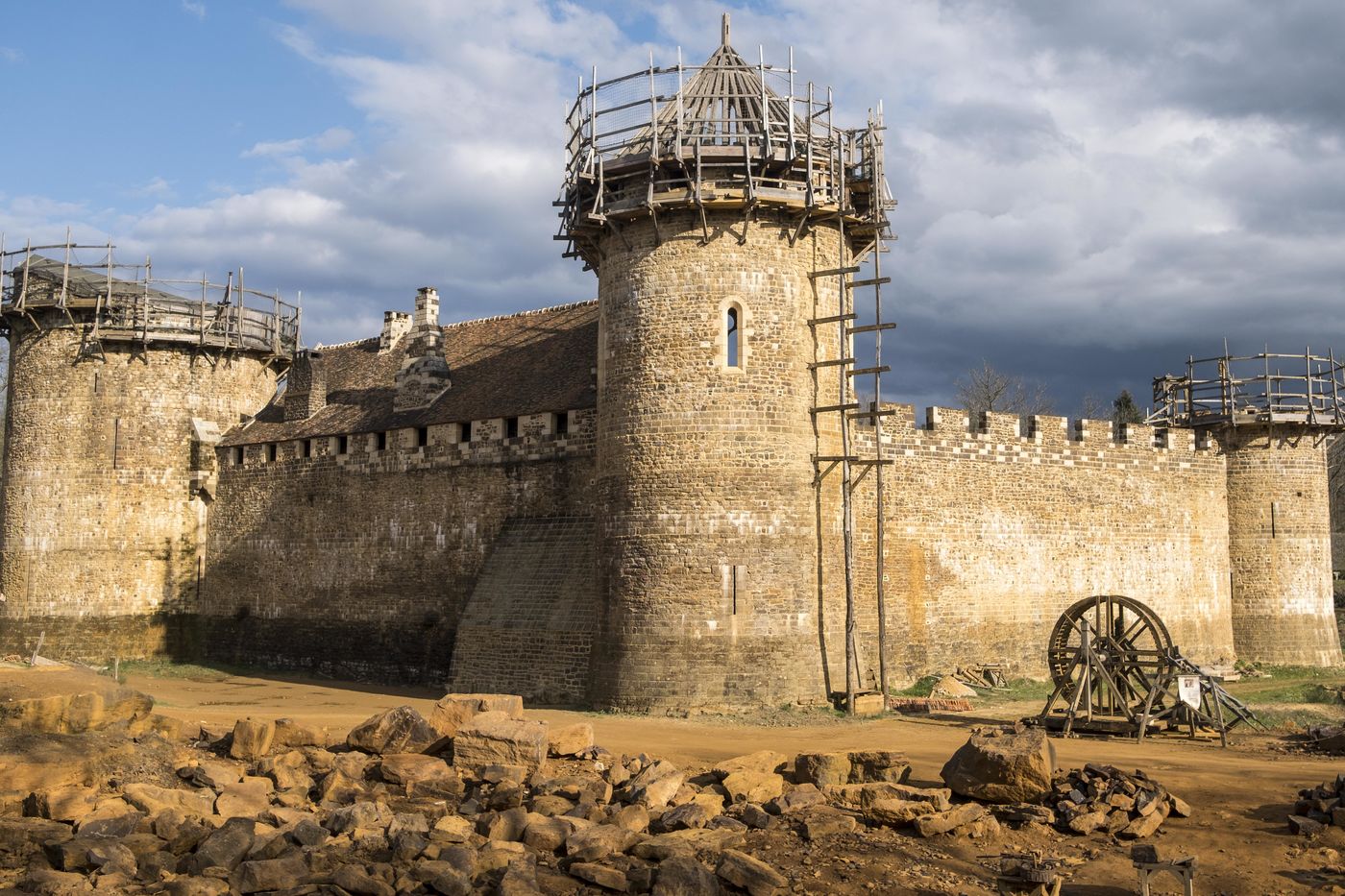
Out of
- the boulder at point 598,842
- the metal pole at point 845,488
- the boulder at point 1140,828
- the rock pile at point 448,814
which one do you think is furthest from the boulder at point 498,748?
the metal pole at point 845,488

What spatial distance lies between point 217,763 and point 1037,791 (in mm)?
9908

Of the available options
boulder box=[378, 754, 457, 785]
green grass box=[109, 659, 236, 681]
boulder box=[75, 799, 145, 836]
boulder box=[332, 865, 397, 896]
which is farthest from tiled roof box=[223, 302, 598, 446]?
boulder box=[332, 865, 397, 896]

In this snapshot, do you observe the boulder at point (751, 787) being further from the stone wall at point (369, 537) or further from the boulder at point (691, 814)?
the stone wall at point (369, 537)

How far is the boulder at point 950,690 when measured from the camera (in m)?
22.5

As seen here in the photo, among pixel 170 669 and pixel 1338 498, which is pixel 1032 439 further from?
pixel 1338 498

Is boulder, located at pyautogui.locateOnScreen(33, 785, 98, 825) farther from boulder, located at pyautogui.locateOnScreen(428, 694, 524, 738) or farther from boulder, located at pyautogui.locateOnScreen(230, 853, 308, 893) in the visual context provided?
boulder, located at pyautogui.locateOnScreen(428, 694, 524, 738)

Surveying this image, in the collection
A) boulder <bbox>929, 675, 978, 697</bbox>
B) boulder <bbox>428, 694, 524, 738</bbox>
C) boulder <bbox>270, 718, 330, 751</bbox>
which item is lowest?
boulder <bbox>270, 718, 330, 751</bbox>

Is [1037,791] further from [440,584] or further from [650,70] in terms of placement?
[440,584]

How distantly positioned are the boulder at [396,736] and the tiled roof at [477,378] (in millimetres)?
9689

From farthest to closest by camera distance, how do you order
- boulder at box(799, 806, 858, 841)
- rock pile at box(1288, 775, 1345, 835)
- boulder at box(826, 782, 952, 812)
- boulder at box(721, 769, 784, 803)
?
boulder at box(721, 769, 784, 803)
boulder at box(826, 782, 952, 812)
boulder at box(799, 806, 858, 841)
rock pile at box(1288, 775, 1345, 835)

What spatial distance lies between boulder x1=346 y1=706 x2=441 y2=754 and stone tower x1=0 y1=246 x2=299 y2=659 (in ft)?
61.5

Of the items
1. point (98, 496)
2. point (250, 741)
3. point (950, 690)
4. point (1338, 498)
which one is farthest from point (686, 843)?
point (1338, 498)

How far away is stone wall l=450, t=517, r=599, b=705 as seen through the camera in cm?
2220

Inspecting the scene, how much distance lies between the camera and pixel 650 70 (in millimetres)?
21844
